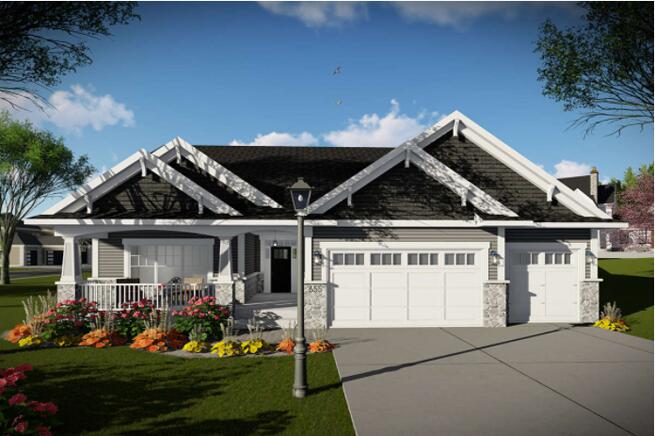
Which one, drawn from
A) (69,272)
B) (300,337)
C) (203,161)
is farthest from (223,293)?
(300,337)

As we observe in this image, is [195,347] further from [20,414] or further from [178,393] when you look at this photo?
[20,414]

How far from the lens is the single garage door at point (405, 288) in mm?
15016

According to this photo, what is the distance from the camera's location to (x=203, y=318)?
13094 mm

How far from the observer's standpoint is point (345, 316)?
15000 millimetres

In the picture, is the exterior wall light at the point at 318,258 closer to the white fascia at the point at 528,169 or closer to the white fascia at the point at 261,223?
the white fascia at the point at 261,223

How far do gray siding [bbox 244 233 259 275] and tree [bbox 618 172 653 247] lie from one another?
36.3m

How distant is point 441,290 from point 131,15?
11.7 metres

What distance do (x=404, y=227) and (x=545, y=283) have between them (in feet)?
17.2

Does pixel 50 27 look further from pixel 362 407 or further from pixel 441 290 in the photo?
pixel 441 290

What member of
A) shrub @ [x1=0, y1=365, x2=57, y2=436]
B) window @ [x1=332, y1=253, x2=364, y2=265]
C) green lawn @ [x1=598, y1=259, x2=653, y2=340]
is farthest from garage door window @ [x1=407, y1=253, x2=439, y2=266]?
→ shrub @ [x1=0, y1=365, x2=57, y2=436]

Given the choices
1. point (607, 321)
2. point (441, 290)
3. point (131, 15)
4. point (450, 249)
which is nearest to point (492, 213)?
point (450, 249)

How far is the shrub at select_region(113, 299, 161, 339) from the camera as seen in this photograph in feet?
43.0

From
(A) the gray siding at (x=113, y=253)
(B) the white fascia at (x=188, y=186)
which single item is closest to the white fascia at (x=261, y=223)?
(B) the white fascia at (x=188, y=186)

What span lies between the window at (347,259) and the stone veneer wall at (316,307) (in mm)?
857
